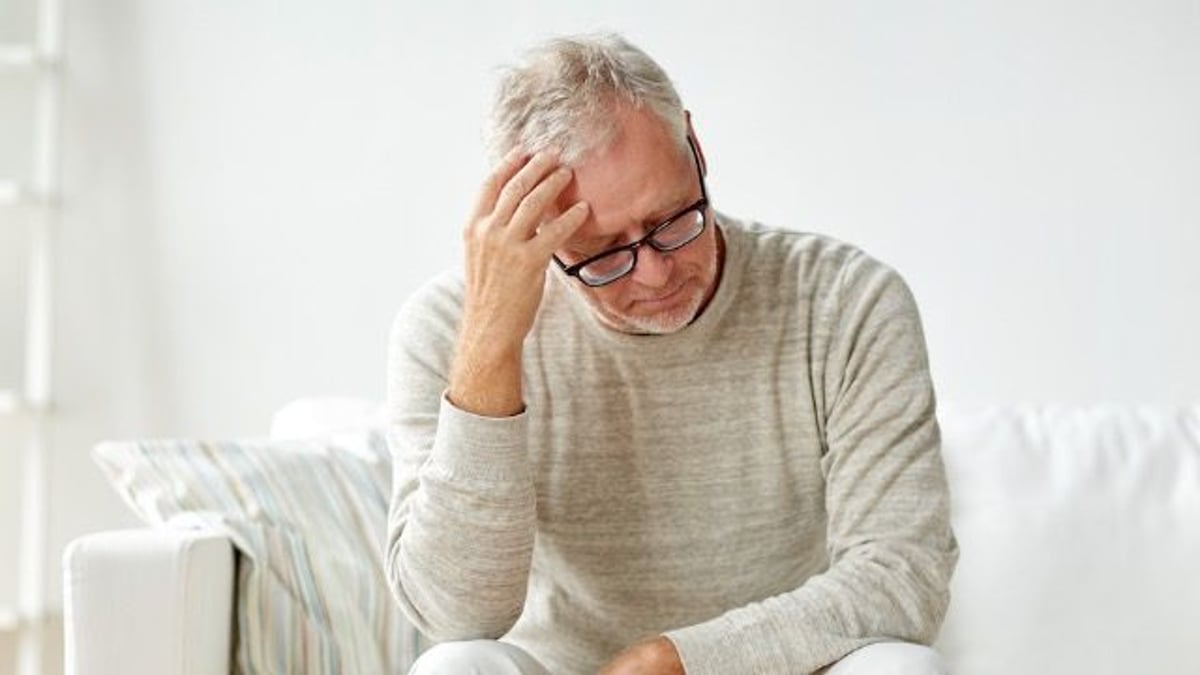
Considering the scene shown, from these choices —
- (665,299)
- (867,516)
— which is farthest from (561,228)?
(867,516)

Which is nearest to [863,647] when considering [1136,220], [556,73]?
[556,73]

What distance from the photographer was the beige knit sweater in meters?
1.71

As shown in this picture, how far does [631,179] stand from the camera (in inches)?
62.6

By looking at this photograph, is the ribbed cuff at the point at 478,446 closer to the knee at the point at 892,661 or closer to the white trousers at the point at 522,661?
the white trousers at the point at 522,661

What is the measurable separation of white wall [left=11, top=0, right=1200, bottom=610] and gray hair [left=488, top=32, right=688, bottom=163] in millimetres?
969

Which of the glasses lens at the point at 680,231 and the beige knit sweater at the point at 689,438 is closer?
the glasses lens at the point at 680,231

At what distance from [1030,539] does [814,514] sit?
0.51m

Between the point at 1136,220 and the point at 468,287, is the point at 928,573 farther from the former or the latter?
the point at 1136,220

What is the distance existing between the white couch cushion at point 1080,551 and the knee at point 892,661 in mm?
697

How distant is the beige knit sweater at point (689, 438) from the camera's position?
67.2 inches

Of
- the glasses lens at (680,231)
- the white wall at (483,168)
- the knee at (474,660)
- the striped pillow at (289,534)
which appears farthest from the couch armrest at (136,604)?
the white wall at (483,168)

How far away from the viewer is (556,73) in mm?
1668

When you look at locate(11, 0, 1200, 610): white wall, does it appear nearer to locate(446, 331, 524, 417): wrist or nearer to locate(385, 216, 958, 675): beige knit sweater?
locate(385, 216, 958, 675): beige knit sweater

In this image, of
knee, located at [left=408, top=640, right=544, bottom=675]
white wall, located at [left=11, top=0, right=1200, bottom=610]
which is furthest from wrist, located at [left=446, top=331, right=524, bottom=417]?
white wall, located at [left=11, top=0, right=1200, bottom=610]
